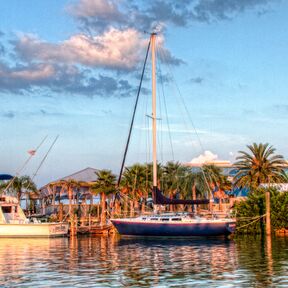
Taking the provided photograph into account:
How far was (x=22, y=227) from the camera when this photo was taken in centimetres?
6288

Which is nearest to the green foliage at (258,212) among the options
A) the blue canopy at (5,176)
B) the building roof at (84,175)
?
the blue canopy at (5,176)

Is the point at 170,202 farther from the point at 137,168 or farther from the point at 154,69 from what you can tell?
the point at 137,168

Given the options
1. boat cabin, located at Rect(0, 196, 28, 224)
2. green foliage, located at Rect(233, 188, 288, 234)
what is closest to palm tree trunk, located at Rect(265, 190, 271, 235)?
green foliage, located at Rect(233, 188, 288, 234)

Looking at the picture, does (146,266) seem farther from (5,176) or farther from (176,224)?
(5,176)

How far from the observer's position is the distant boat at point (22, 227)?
62875 mm

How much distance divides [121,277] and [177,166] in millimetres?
56205

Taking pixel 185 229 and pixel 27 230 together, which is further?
pixel 27 230

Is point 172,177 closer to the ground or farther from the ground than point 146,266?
farther from the ground

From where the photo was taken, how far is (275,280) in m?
26.8

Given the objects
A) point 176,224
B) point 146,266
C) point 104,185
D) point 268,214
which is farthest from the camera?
point 104,185

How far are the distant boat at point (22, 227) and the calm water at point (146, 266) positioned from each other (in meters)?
12.7

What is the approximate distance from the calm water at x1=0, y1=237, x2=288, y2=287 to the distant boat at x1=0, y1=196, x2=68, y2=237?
12.7 metres

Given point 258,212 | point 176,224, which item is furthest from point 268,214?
point 176,224

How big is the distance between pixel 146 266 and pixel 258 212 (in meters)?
33.3
